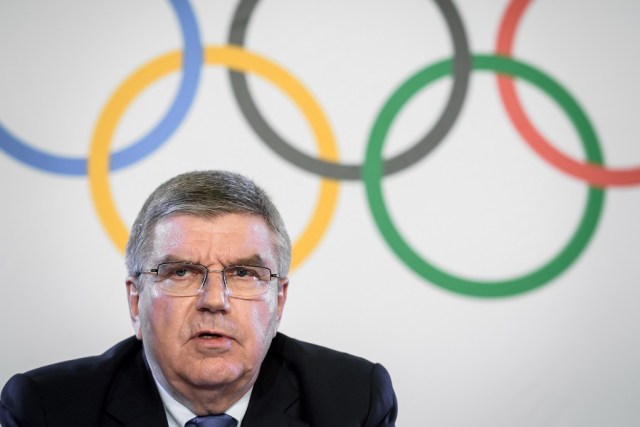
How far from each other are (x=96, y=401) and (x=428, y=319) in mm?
1400

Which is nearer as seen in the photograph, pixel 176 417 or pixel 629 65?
pixel 176 417

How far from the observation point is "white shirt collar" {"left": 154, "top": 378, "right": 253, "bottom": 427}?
5.90 ft

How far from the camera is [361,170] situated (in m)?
2.79

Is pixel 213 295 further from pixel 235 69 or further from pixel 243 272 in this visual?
pixel 235 69

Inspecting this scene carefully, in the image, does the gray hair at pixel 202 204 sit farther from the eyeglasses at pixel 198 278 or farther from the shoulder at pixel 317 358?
the shoulder at pixel 317 358

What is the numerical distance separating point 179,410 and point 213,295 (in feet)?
1.14

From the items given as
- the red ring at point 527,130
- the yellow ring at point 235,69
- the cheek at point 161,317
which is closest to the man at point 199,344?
the cheek at point 161,317

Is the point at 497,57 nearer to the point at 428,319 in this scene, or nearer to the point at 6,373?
the point at 428,319

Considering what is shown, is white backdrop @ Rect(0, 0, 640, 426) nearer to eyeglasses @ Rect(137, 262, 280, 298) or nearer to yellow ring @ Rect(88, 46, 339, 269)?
yellow ring @ Rect(88, 46, 339, 269)

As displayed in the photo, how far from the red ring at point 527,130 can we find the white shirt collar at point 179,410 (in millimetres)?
1634

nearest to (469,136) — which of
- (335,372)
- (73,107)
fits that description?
(335,372)

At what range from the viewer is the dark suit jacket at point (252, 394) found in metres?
1.74

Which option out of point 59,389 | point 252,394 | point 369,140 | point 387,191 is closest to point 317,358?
point 252,394

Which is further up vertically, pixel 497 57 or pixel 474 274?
pixel 497 57
